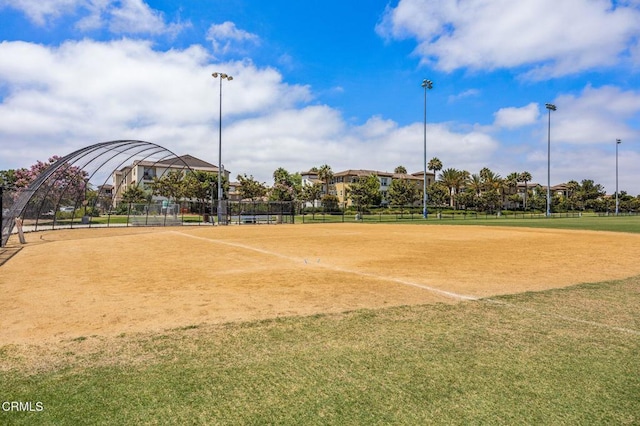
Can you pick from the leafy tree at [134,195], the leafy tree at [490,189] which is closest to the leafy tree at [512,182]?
the leafy tree at [490,189]

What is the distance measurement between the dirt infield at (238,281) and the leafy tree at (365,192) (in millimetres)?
68910

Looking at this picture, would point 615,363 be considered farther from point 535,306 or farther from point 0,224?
point 0,224

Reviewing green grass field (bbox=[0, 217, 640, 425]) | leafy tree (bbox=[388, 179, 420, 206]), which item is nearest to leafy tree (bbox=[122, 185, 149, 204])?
leafy tree (bbox=[388, 179, 420, 206])

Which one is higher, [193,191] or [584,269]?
[193,191]

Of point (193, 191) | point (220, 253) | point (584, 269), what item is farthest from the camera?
point (193, 191)

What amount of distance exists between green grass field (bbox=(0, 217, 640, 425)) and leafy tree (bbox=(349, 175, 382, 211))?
76929 mm

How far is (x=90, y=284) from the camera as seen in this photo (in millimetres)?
8484

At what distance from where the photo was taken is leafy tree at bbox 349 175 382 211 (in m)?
84.4

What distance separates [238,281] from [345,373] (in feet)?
17.8

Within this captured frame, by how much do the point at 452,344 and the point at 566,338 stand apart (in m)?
1.44

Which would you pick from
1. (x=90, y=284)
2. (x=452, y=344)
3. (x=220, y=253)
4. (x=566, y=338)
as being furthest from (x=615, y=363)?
(x=220, y=253)

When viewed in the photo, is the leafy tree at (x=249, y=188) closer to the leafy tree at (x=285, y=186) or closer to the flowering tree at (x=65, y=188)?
the leafy tree at (x=285, y=186)

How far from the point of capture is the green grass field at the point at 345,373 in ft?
10.0

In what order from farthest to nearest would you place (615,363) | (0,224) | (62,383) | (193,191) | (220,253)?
(193,191), (0,224), (220,253), (615,363), (62,383)
